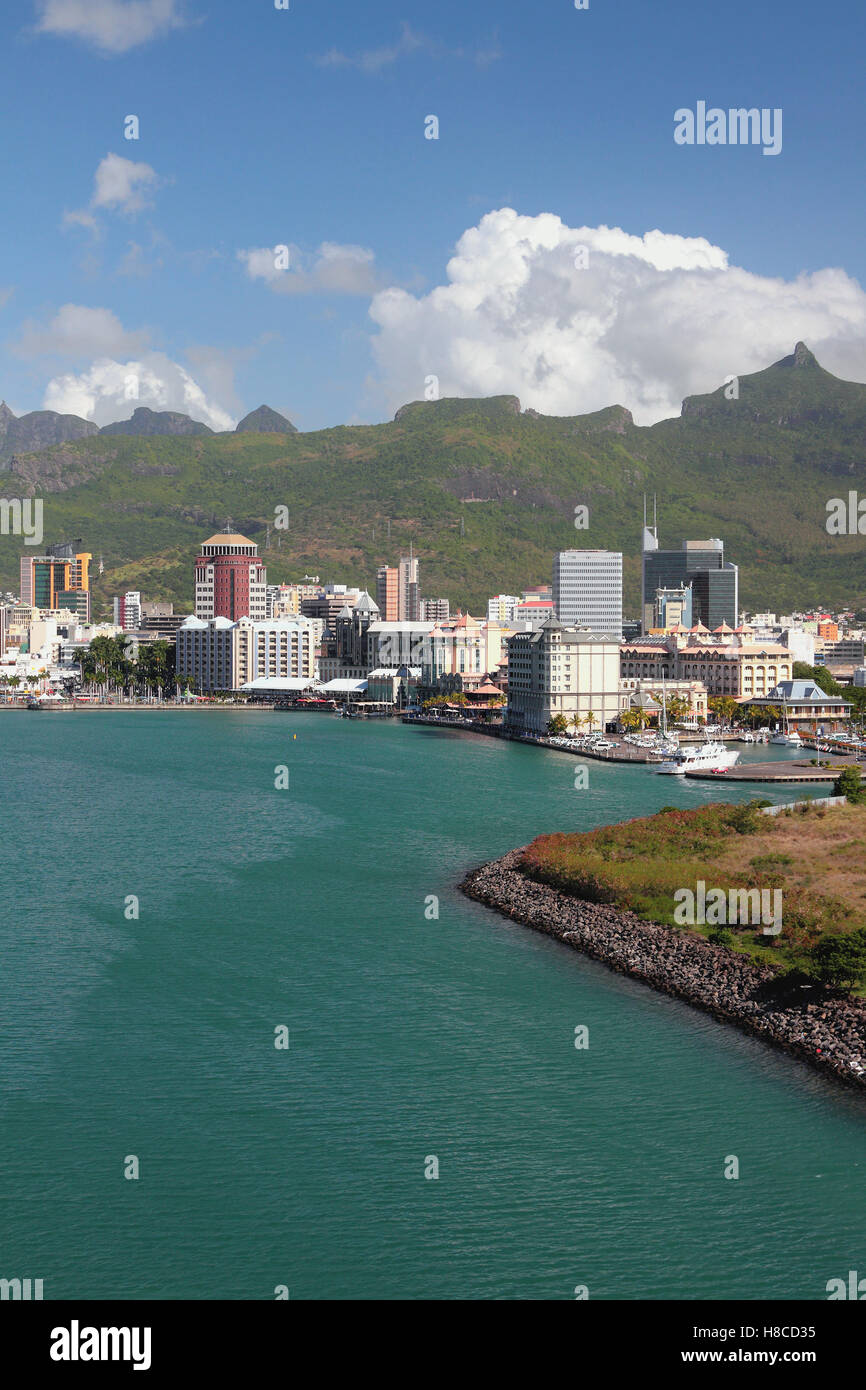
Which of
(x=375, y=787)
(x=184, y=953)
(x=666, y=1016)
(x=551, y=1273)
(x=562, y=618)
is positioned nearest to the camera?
(x=551, y=1273)

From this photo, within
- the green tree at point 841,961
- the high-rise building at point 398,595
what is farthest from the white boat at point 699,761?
the high-rise building at point 398,595

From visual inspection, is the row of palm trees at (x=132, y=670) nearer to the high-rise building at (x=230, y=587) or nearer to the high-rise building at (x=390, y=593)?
the high-rise building at (x=230, y=587)

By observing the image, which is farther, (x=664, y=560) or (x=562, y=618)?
(x=664, y=560)

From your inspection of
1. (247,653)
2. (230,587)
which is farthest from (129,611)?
(247,653)

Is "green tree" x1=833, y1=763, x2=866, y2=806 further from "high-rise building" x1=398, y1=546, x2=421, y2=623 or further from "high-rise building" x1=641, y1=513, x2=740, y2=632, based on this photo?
"high-rise building" x1=398, y1=546, x2=421, y2=623

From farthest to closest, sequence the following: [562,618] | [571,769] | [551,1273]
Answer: [562,618], [571,769], [551,1273]

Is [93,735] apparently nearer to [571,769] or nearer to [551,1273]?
[571,769]

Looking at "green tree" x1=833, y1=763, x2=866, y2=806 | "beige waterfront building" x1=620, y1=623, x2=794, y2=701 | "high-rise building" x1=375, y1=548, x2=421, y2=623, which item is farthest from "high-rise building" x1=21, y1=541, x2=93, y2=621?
"green tree" x1=833, y1=763, x2=866, y2=806
